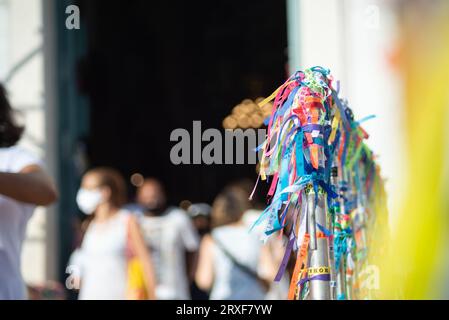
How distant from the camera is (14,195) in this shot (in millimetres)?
2672

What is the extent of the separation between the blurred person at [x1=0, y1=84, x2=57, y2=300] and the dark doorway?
588cm

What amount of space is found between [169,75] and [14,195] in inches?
304

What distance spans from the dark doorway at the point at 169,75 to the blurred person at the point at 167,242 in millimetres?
2967

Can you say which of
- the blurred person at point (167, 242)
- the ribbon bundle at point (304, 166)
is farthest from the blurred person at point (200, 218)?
the ribbon bundle at point (304, 166)

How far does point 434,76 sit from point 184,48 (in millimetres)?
5355

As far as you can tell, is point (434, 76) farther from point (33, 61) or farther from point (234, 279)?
point (33, 61)

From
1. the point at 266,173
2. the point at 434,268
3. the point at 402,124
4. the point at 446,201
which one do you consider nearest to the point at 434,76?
the point at 402,124

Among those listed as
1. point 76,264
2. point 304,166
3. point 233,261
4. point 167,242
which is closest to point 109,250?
point 76,264

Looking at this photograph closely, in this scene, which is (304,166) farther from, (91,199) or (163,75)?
(163,75)

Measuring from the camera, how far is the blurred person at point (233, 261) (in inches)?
191

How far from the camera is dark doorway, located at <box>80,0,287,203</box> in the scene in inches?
→ 356

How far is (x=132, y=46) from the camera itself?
10.4 metres

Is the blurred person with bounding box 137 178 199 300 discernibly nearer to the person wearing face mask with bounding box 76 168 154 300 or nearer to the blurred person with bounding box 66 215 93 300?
the blurred person with bounding box 66 215 93 300

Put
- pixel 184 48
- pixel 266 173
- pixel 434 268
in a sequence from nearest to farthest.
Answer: pixel 266 173
pixel 434 268
pixel 184 48
